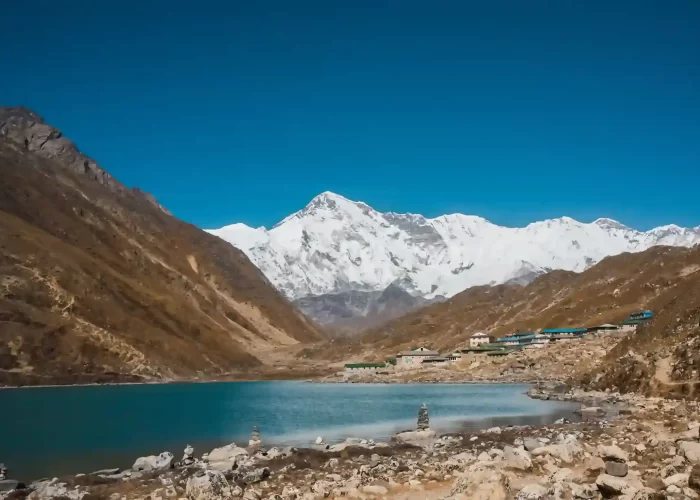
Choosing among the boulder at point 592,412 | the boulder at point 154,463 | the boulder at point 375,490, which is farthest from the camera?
the boulder at point 592,412

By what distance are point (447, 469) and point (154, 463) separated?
1447cm

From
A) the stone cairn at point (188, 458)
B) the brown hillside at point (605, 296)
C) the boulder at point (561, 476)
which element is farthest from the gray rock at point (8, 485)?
the brown hillside at point (605, 296)

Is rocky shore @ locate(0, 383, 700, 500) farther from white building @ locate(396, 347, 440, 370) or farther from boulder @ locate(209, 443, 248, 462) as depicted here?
white building @ locate(396, 347, 440, 370)

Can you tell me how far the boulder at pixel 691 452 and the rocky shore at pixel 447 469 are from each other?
40 millimetres

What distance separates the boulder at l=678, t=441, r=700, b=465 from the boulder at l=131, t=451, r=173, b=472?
21142mm

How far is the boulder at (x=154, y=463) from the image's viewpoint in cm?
2859

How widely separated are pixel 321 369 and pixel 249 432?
481 feet

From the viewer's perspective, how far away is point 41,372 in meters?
121

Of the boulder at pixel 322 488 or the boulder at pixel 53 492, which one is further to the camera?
the boulder at pixel 53 492

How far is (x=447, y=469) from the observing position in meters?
21.2

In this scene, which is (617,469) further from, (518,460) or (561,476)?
(518,460)

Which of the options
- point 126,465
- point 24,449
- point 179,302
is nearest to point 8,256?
point 179,302

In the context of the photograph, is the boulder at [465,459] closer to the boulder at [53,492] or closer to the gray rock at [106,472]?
the boulder at [53,492]

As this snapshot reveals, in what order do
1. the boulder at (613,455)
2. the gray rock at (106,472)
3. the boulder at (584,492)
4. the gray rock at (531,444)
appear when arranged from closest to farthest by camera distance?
the boulder at (584,492), the boulder at (613,455), the gray rock at (531,444), the gray rock at (106,472)
